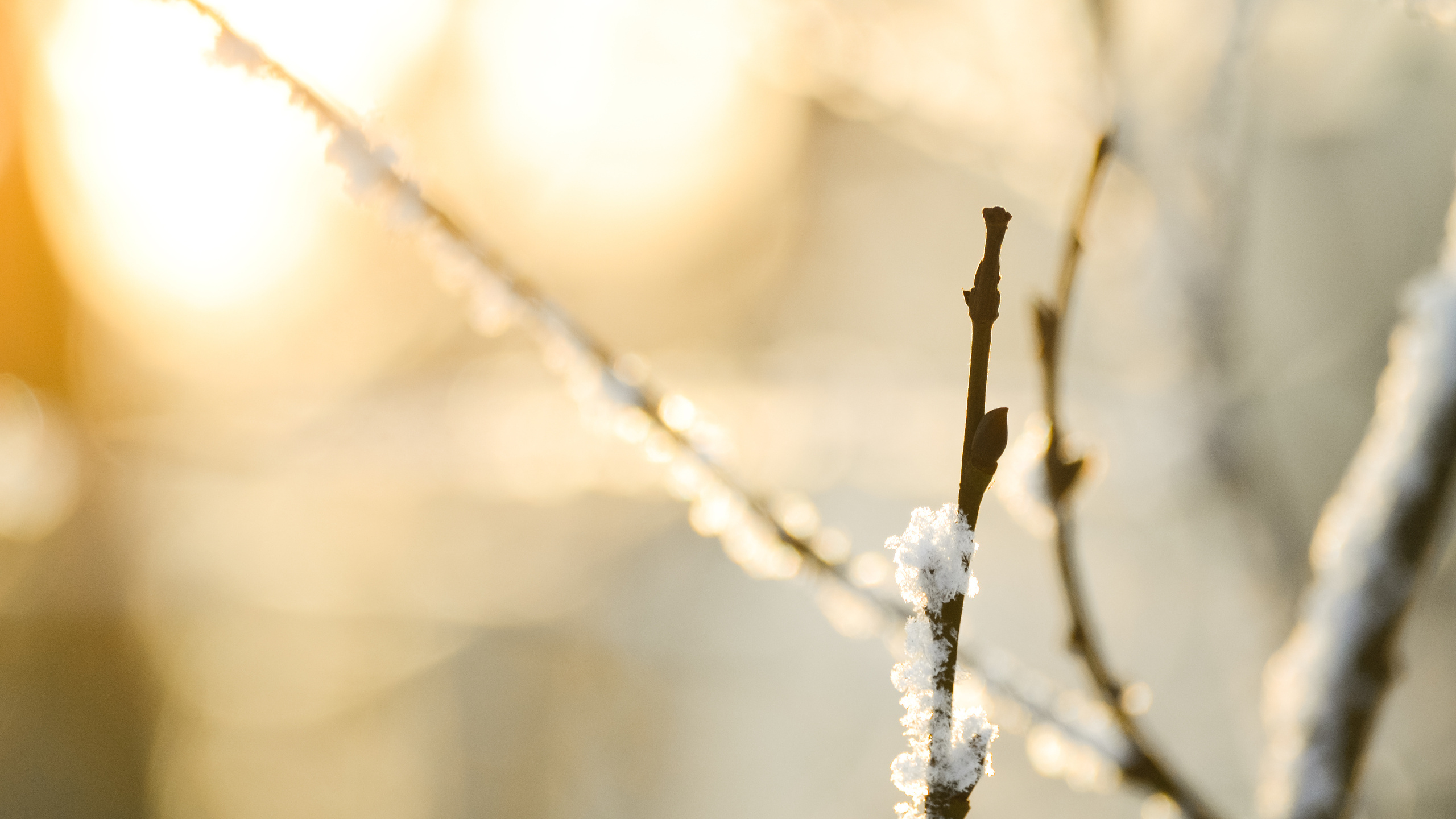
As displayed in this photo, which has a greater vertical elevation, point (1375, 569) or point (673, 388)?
point (673, 388)

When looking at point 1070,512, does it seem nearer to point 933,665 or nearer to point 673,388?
point 933,665

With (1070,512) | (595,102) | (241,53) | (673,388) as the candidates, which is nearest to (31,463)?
(673,388)

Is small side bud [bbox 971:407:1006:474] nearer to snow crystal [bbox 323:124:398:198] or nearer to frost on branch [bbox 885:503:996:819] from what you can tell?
frost on branch [bbox 885:503:996:819]

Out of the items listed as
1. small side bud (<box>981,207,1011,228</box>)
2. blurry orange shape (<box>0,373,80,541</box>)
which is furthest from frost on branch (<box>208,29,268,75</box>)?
blurry orange shape (<box>0,373,80,541</box>)

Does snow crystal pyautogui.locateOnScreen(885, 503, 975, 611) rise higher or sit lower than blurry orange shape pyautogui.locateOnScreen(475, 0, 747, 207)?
lower

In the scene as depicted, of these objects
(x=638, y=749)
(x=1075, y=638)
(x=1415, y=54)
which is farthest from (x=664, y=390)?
(x=638, y=749)

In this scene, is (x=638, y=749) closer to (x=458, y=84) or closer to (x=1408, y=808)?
(x=1408, y=808)

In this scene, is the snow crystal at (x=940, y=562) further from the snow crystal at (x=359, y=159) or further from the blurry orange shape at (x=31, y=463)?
the blurry orange shape at (x=31, y=463)
